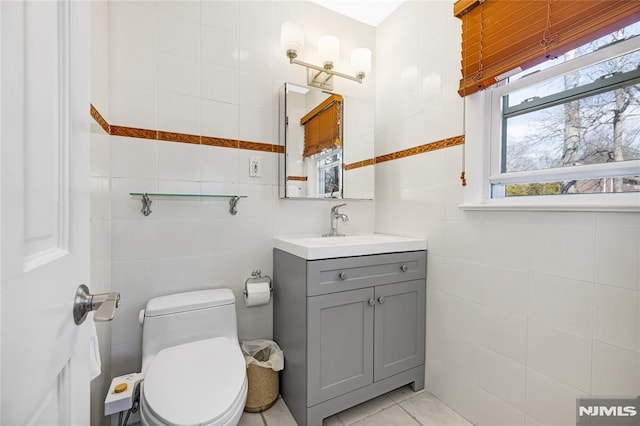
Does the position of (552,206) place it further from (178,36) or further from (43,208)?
(178,36)

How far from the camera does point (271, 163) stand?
1768 millimetres

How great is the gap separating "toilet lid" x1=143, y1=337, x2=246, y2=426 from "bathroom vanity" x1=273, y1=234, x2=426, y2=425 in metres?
0.35

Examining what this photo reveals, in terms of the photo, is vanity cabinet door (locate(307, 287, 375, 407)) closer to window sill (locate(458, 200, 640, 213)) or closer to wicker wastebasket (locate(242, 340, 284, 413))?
wicker wastebasket (locate(242, 340, 284, 413))

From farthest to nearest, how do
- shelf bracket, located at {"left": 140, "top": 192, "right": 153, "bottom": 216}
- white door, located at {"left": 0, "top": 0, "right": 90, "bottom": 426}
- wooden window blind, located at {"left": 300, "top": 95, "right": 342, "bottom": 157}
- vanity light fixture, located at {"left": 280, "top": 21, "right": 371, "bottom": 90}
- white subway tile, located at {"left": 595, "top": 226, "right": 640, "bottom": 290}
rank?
1. wooden window blind, located at {"left": 300, "top": 95, "right": 342, "bottom": 157}
2. vanity light fixture, located at {"left": 280, "top": 21, "right": 371, "bottom": 90}
3. shelf bracket, located at {"left": 140, "top": 192, "right": 153, "bottom": 216}
4. white subway tile, located at {"left": 595, "top": 226, "right": 640, "bottom": 290}
5. white door, located at {"left": 0, "top": 0, "right": 90, "bottom": 426}

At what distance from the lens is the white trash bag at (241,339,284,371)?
1.50 m

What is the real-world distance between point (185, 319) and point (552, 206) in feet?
5.70

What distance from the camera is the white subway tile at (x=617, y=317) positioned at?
918mm

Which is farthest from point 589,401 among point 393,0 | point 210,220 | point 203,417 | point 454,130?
point 393,0

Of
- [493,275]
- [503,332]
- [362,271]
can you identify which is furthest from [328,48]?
[503,332]

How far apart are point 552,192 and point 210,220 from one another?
1736mm

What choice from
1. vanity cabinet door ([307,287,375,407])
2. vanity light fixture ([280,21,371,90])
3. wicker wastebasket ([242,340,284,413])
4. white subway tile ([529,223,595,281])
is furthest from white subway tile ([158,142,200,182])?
white subway tile ([529,223,595,281])

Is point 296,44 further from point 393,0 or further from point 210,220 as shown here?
point 210,220

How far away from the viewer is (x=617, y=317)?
0.95 meters

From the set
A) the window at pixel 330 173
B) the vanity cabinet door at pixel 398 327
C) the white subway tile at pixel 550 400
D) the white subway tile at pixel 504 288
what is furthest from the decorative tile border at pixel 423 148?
the white subway tile at pixel 550 400
